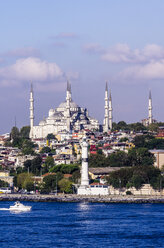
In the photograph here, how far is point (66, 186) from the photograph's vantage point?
213 ft

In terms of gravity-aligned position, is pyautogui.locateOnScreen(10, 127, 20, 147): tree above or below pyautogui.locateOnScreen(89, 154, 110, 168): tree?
above

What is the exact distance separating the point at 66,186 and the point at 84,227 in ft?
81.6

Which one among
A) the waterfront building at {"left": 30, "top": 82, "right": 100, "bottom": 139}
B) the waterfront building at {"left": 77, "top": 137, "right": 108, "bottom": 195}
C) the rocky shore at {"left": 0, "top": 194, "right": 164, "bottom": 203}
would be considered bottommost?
the rocky shore at {"left": 0, "top": 194, "right": 164, "bottom": 203}

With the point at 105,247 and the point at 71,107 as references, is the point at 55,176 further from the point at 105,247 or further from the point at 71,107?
the point at 71,107

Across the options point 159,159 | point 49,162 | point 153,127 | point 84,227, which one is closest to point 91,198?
point 159,159

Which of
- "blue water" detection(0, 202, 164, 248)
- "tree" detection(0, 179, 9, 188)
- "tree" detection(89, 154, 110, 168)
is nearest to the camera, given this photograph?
"blue water" detection(0, 202, 164, 248)

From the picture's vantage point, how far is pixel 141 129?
106688mm

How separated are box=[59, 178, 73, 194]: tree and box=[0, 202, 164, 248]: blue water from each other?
1176 cm

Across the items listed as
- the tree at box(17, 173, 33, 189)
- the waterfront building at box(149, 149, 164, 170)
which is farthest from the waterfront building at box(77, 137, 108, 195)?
the waterfront building at box(149, 149, 164, 170)

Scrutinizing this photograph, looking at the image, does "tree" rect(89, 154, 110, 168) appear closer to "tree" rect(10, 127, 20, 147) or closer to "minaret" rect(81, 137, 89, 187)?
"minaret" rect(81, 137, 89, 187)

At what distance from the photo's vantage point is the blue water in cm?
3506

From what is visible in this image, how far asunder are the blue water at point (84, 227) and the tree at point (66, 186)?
11756 millimetres

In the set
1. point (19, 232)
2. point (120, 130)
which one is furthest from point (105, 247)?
point (120, 130)

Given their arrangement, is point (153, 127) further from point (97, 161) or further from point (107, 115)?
point (97, 161)
